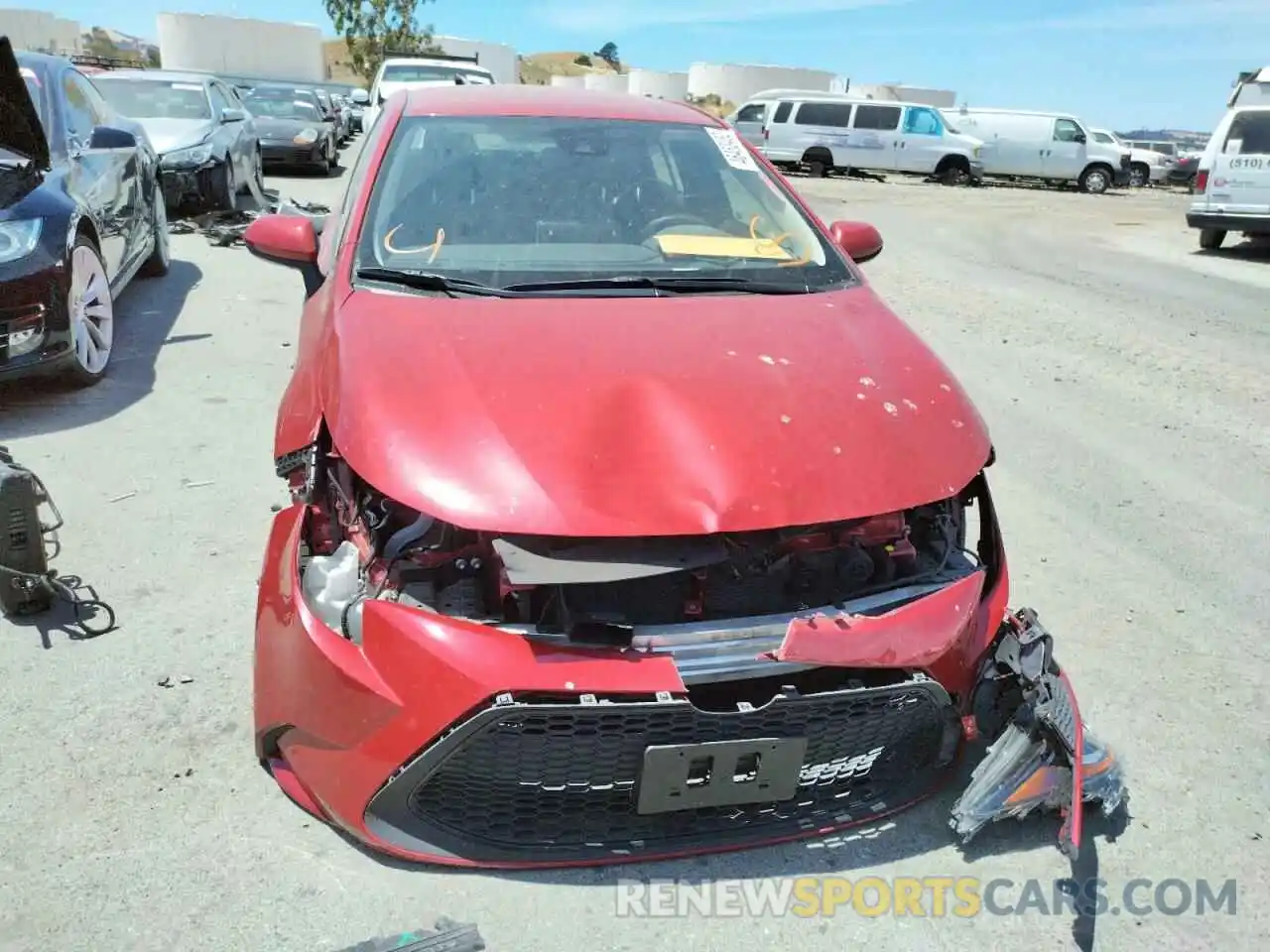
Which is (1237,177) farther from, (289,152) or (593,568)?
(593,568)

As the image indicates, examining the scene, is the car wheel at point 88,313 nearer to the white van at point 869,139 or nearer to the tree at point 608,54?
the white van at point 869,139

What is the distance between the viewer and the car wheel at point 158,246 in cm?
741

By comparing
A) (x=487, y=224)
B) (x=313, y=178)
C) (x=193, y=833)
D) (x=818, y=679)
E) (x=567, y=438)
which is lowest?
(x=313, y=178)

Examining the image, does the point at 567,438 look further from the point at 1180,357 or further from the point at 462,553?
the point at 1180,357

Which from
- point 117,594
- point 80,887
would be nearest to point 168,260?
point 117,594

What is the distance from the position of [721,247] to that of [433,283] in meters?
1.00

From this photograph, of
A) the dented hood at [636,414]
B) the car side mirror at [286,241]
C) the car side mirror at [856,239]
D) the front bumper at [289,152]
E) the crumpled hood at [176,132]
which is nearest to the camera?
the dented hood at [636,414]

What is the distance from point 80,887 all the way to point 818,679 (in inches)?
65.1

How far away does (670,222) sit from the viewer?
3449 mm

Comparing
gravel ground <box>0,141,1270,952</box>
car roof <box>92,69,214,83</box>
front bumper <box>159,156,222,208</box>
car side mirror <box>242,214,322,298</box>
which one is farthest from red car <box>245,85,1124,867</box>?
car roof <box>92,69,214,83</box>

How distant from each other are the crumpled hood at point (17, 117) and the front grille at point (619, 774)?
13.8 ft

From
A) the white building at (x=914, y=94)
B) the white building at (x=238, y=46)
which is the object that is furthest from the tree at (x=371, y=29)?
the white building at (x=914, y=94)

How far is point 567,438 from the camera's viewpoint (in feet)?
7.36

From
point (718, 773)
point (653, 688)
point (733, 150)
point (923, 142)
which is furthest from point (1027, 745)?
point (923, 142)
